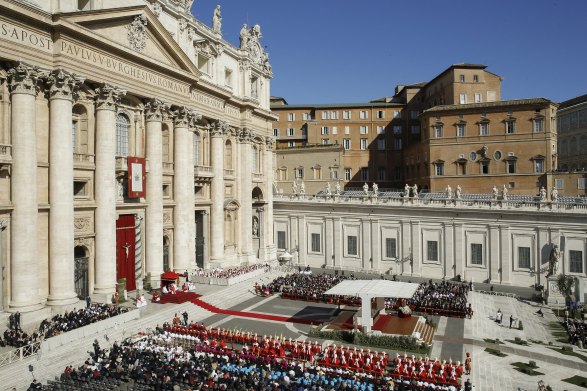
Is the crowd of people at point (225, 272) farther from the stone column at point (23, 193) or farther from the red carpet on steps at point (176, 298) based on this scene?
the stone column at point (23, 193)

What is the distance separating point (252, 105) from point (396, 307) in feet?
89.7

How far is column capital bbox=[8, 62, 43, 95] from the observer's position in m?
26.3

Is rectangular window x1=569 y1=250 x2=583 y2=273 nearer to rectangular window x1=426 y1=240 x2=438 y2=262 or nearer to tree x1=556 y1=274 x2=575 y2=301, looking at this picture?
tree x1=556 y1=274 x2=575 y2=301

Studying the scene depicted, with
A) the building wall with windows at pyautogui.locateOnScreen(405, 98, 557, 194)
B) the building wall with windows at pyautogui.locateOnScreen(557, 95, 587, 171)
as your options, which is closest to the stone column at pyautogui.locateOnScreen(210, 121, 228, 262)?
the building wall with windows at pyautogui.locateOnScreen(405, 98, 557, 194)

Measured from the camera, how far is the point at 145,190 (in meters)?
36.2

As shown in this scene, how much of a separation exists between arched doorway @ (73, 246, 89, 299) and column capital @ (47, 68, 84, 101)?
9835 millimetres

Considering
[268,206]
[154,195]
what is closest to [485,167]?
[268,206]

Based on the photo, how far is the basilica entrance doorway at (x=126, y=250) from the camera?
34656 millimetres

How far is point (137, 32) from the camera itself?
113 ft

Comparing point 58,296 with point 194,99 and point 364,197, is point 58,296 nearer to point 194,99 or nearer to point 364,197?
point 194,99

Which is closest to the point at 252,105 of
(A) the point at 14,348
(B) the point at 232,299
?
(B) the point at 232,299

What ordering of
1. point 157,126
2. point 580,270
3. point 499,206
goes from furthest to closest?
point 499,206
point 580,270
point 157,126

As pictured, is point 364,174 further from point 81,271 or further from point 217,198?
point 81,271

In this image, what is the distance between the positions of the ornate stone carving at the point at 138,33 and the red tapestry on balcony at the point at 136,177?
8066 millimetres
